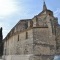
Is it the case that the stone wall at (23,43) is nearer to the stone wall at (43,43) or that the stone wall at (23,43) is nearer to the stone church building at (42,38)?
the stone church building at (42,38)

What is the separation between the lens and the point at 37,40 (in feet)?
62.4

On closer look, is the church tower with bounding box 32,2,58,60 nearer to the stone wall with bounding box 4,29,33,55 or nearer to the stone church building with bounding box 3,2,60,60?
the stone church building with bounding box 3,2,60,60

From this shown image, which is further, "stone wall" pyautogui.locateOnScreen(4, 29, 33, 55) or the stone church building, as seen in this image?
"stone wall" pyautogui.locateOnScreen(4, 29, 33, 55)

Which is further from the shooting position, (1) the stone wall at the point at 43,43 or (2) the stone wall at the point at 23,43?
(2) the stone wall at the point at 23,43

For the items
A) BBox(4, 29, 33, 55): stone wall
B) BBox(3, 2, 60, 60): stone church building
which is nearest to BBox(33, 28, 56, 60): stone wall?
BBox(3, 2, 60, 60): stone church building

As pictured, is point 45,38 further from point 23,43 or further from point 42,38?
point 23,43

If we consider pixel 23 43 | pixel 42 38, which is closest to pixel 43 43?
pixel 42 38

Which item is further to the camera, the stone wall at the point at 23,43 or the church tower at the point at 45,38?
the stone wall at the point at 23,43

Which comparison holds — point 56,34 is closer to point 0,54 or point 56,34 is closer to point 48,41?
point 48,41

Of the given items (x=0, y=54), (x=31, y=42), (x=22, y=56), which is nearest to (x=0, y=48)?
(x=0, y=54)

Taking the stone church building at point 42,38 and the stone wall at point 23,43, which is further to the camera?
the stone wall at point 23,43

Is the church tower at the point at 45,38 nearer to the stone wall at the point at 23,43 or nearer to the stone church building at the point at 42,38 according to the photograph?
the stone church building at the point at 42,38

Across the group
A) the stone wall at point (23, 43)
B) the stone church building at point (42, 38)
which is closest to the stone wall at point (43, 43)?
the stone church building at point (42, 38)

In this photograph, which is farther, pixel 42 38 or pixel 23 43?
pixel 23 43
